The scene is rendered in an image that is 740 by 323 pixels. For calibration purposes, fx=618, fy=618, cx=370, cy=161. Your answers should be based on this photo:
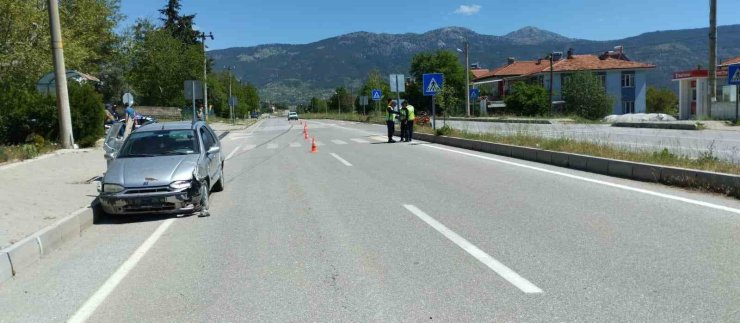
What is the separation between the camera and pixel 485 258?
609 centimetres

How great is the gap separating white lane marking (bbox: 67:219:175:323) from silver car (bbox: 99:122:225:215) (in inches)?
29.2

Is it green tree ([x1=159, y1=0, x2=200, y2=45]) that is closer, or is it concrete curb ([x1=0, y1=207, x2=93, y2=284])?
concrete curb ([x1=0, y1=207, x2=93, y2=284])

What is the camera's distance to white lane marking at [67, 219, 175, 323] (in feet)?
15.8

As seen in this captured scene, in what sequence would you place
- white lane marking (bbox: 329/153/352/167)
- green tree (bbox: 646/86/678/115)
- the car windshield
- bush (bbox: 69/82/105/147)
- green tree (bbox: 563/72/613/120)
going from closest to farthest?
1. the car windshield
2. white lane marking (bbox: 329/153/352/167)
3. bush (bbox: 69/82/105/147)
4. green tree (bbox: 563/72/613/120)
5. green tree (bbox: 646/86/678/115)

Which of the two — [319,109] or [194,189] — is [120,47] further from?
[319,109]

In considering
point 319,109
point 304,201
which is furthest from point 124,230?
point 319,109

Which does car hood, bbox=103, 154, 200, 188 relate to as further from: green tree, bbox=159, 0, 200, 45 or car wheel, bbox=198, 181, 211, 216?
green tree, bbox=159, 0, 200, 45

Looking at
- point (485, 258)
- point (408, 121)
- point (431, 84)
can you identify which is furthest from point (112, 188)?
point (431, 84)

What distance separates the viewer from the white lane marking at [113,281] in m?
4.82

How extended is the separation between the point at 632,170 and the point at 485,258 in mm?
6782

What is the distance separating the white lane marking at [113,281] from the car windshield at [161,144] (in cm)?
221

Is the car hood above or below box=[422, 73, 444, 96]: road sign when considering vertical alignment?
below

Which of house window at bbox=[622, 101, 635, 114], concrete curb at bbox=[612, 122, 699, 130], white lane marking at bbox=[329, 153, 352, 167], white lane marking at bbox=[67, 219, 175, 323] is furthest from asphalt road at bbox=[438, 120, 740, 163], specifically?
house window at bbox=[622, 101, 635, 114]

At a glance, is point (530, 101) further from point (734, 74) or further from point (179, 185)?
point (179, 185)
